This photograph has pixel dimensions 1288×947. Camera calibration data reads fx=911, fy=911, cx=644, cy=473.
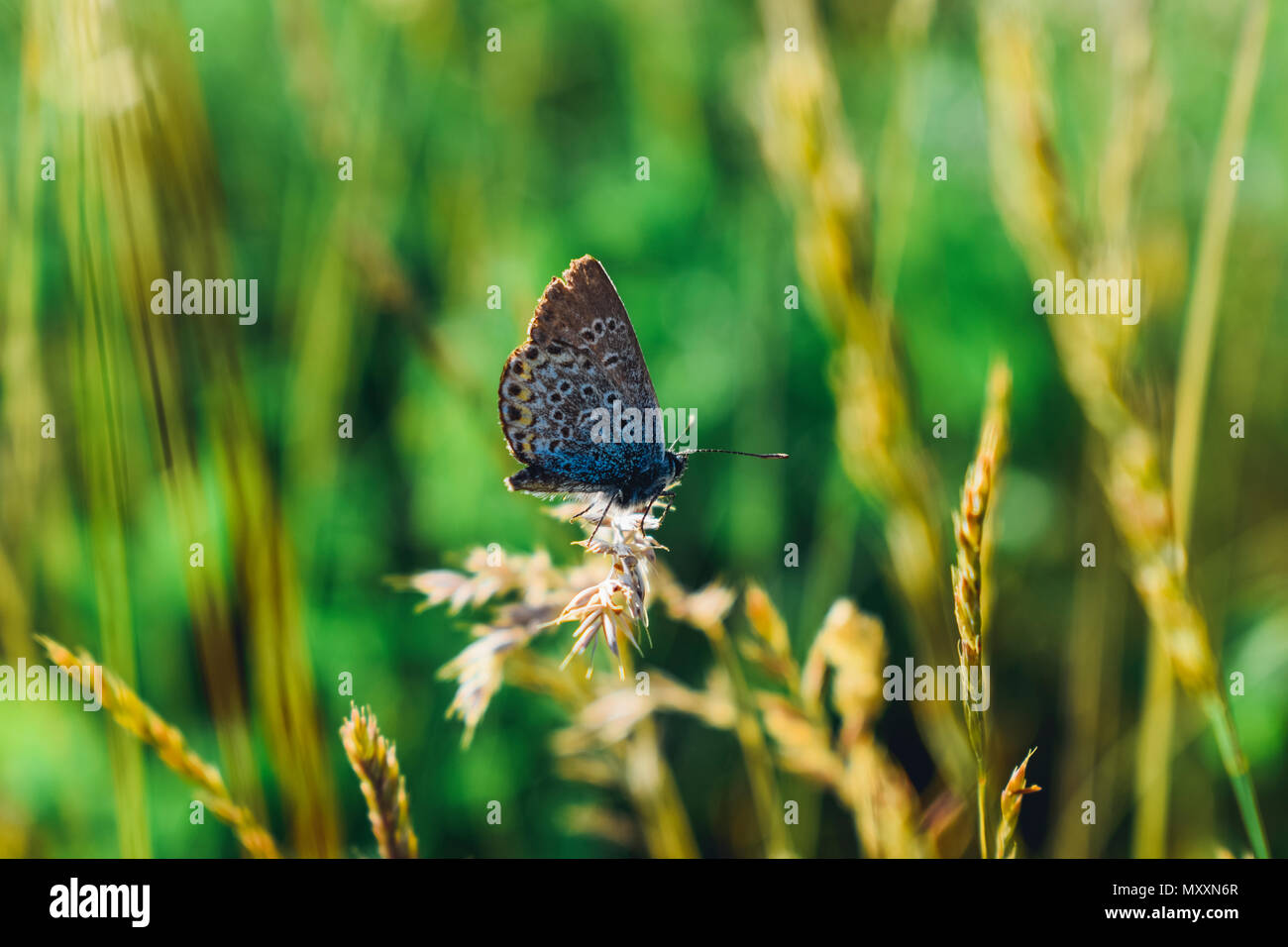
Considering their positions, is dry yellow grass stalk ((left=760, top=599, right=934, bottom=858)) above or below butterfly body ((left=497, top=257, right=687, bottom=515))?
below

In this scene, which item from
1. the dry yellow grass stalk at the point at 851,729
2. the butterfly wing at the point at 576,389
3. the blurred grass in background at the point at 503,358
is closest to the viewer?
the dry yellow grass stalk at the point at 851,729

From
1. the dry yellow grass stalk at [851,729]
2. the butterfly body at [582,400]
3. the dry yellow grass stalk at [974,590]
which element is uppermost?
the butterfly body at [582,400]

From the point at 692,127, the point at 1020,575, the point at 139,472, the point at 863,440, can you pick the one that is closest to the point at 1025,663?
the point at 1020,575

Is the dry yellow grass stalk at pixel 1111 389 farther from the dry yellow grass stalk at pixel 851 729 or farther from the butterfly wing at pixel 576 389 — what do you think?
the butterfly wing at pixel 576 389

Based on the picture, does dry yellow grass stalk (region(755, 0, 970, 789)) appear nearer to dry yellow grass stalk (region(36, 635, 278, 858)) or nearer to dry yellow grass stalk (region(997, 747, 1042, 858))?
dry yellow grass stalk (region(997, 747, 1042, 858))

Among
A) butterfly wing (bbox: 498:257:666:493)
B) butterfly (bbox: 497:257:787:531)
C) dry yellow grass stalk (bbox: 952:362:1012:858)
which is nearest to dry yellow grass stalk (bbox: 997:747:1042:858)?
dry yellow grass stalk (bbox: 952:362:1012:858)

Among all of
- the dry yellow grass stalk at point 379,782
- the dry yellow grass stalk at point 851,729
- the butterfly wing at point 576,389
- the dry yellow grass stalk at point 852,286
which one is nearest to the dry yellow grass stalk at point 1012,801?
the dry yellow grass stalk at point 851,729

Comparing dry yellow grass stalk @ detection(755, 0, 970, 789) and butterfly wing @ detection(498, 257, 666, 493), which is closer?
dry yellow grass stalk @ detection(755, 0, 970, 789)

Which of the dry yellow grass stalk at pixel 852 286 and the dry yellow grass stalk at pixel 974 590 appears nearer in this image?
the dry yellow grass stalk at pixel 974 590
